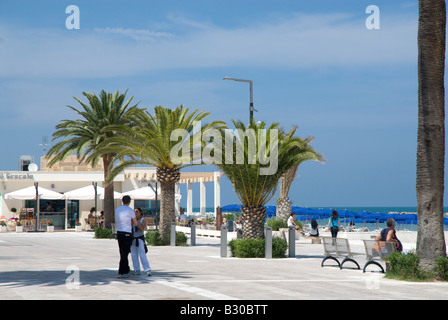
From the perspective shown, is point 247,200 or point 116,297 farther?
point 247,200

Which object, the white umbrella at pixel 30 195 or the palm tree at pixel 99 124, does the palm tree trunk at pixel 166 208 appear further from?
the white umbrella at pixel 30 195

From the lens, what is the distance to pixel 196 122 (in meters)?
28.9

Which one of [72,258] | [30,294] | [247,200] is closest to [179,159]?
[247,200]

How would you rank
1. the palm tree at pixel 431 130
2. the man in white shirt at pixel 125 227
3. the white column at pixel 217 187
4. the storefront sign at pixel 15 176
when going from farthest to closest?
the white column at pixel 217 187
the storefront sign at pixel 15 176
the palm tree at pixel 431 130
the man in white shirt at pixel 125 227

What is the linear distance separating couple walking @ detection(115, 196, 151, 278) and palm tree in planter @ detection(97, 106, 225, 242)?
43.4ft

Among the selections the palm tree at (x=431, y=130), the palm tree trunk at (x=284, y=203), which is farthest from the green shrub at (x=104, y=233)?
the palm tree at (x=431, y=130)

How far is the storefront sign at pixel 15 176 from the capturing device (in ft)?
164

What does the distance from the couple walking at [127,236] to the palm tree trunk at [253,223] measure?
306 inches

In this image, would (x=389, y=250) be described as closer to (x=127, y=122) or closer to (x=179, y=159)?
(x=179, y=159)

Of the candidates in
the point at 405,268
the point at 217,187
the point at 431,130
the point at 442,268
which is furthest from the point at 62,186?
the point at 442,268

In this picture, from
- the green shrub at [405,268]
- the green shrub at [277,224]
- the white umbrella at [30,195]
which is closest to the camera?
the green shrub at [405,268]

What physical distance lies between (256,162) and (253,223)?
1.99m

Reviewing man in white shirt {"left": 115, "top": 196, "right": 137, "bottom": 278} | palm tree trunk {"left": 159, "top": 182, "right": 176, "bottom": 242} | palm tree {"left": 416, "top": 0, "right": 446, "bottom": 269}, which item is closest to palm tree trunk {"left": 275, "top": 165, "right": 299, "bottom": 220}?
palm tree trunk {"left": 159, "top": 182, "right": 176, "bottom": 242}
